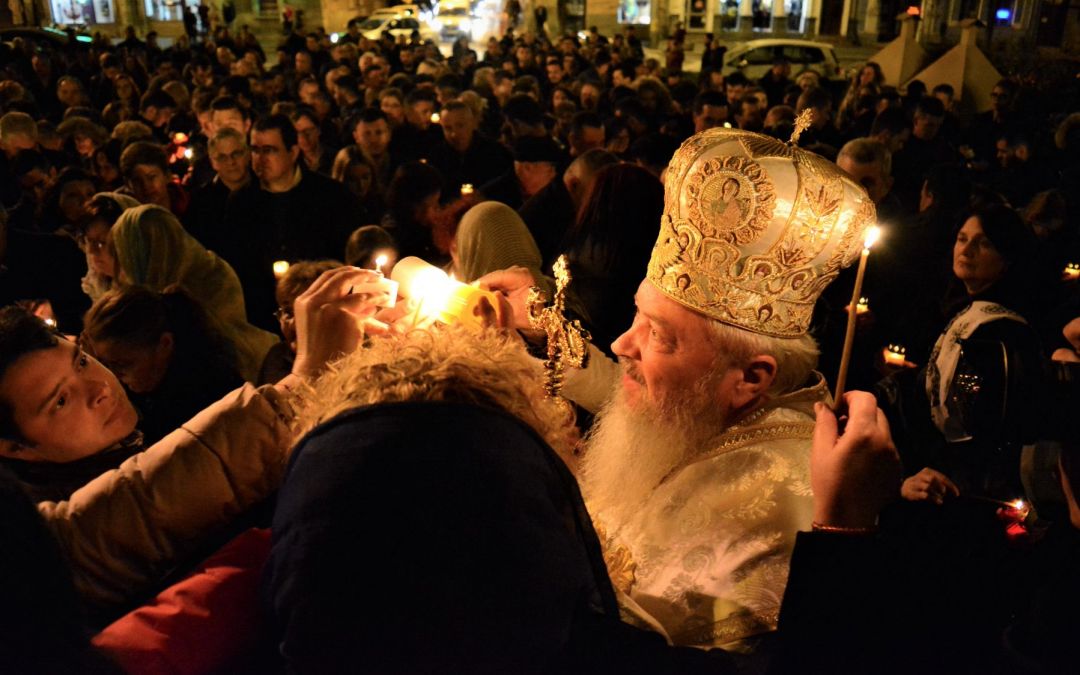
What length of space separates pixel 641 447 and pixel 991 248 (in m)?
2.38

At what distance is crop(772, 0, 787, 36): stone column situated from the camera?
3744 cm

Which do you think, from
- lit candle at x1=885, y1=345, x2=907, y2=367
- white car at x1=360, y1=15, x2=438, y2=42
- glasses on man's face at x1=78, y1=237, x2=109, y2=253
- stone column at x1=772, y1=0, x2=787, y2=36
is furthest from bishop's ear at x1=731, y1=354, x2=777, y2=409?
stone column at x1=772, y1=0, x2=787, y2=36

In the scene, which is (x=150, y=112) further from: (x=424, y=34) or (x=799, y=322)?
(x=424, y=34)

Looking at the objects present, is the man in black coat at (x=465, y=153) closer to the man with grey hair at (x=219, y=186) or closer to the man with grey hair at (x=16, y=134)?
the man with grey hair at (x=219, y=186)

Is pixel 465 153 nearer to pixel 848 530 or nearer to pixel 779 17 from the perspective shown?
pixel 848 530

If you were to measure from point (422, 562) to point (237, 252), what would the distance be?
475 centimetres

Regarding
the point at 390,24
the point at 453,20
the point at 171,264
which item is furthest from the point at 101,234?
the point at 453,20

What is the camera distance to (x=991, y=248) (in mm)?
3658

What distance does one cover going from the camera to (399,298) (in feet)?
6.50

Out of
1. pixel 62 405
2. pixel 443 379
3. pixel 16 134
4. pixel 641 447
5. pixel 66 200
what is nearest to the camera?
pixel 443 379

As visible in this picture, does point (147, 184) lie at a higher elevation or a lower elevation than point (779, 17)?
lower

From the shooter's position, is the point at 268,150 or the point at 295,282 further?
the point at 268,150

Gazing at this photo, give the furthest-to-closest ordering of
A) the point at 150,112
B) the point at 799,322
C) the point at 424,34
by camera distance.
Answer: the point at 424,34 → the point at 150,112 → the point at 799,322

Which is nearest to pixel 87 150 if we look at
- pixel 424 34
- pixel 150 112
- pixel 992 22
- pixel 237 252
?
pixel 150 112
